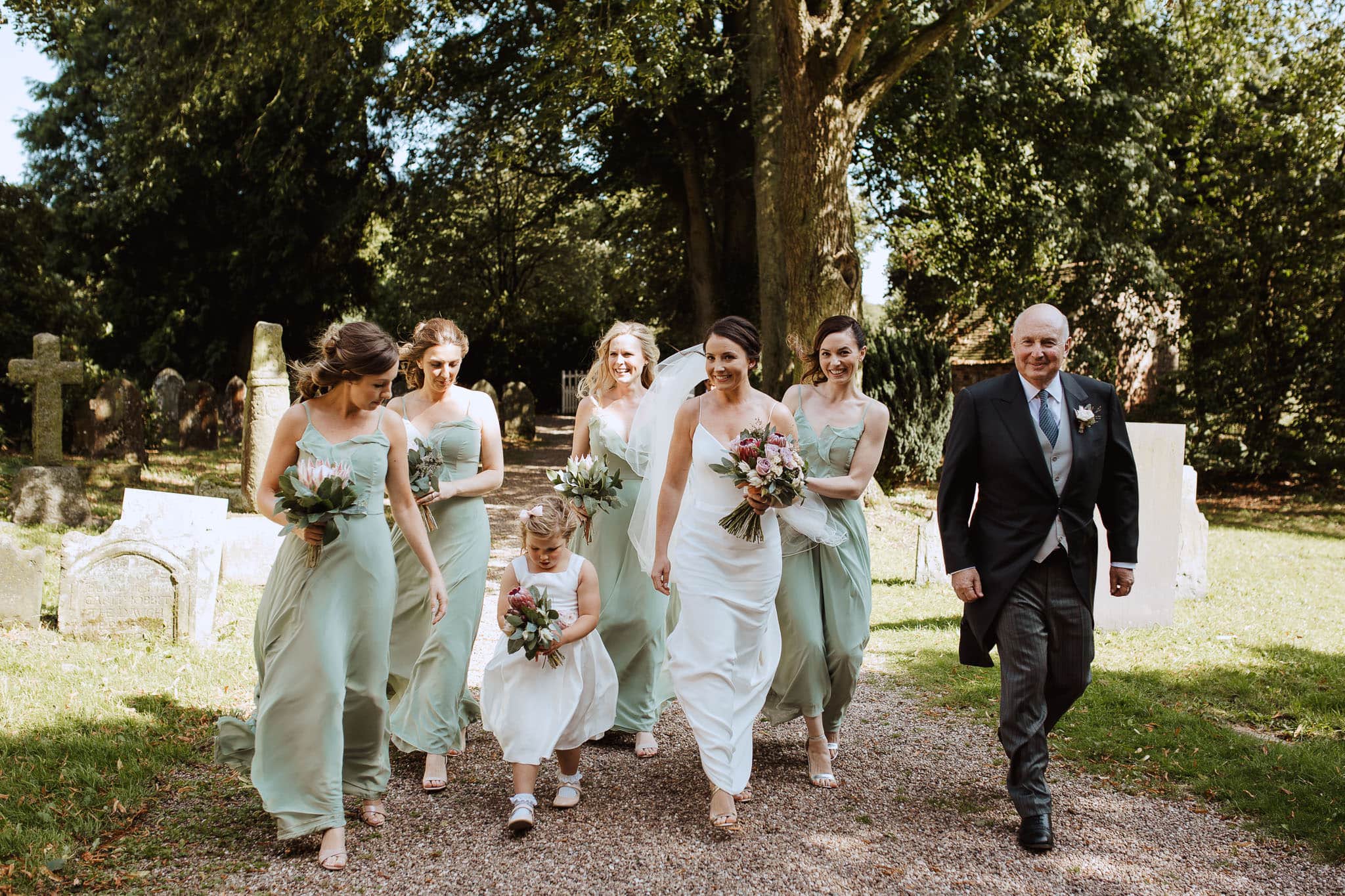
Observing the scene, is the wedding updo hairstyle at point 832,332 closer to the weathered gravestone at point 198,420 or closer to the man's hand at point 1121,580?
the man's hand at point 1121,580

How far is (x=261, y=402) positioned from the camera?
1184 cm

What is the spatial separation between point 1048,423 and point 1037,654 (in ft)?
3.50

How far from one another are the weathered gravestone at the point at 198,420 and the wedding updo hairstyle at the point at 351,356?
18.8m

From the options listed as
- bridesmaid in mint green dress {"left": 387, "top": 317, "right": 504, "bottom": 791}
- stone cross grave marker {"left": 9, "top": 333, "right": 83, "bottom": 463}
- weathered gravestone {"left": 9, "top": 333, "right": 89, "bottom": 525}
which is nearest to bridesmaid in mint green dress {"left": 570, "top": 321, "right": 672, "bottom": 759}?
bridesmaid in mint green dress {"left": 387, "top": 317, "right": 504, "bottom": 791}

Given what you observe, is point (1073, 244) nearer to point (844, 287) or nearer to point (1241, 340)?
point (1241, 340)

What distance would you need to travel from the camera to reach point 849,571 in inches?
212

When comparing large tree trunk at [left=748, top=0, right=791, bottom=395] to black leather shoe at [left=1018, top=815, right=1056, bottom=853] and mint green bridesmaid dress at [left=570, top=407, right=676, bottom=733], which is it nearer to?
mint green bridesmaid dress at [left=570, top=407, right=676, bottom=733]

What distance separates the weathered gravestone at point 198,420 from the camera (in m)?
21.4

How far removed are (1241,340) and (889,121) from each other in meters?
8.77

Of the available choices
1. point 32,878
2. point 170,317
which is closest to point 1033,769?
point 32,878

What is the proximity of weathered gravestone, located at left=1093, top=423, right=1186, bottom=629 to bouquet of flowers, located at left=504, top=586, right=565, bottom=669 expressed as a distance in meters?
5.49

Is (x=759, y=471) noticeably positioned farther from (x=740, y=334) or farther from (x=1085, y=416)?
(x=1085, y=416)

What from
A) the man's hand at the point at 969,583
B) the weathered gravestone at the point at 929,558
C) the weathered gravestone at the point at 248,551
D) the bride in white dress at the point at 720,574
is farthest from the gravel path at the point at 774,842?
the weathered gravestone at the point at 929,558

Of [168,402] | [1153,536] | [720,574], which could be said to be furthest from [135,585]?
[168,402]
